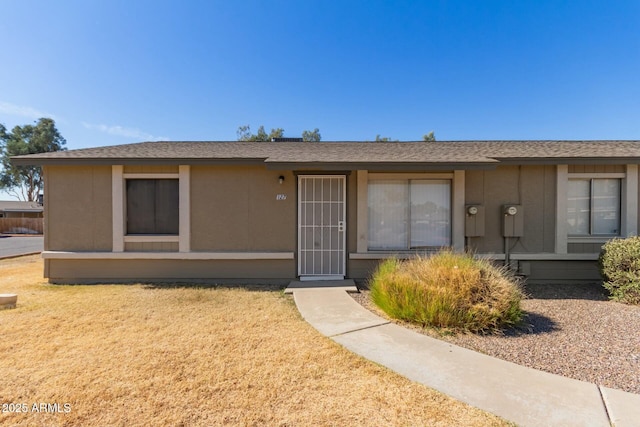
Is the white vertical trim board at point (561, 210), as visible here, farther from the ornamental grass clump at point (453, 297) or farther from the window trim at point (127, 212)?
the window trim at point (127, 212)

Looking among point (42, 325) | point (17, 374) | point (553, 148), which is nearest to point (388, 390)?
point (17, 374)

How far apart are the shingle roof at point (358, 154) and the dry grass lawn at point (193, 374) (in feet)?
10.6

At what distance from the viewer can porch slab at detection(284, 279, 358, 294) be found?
584cm

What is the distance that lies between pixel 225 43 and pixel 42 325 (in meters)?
10.9

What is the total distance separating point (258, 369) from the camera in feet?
9.51

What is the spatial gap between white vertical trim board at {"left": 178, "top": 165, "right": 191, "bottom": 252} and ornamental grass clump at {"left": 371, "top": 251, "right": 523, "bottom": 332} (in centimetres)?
450

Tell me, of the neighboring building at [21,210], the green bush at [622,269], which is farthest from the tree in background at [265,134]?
the green bush at [622,269]

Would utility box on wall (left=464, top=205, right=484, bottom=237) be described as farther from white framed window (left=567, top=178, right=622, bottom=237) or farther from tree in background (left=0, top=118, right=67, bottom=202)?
tree in background (left=0, top=118, right=67, bottom=202)

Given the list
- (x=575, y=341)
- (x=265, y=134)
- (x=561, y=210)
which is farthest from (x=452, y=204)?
(x=265, y=134)

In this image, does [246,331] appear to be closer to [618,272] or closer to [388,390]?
[388,390]

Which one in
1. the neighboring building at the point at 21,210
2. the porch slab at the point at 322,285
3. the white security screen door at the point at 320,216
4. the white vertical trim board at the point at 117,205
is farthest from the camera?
the neighboring building at the point at 21,210

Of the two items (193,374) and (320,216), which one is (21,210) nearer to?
(320,216)

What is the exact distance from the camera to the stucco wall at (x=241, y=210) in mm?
→ 6504

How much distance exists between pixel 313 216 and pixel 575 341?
4854 millimetres
